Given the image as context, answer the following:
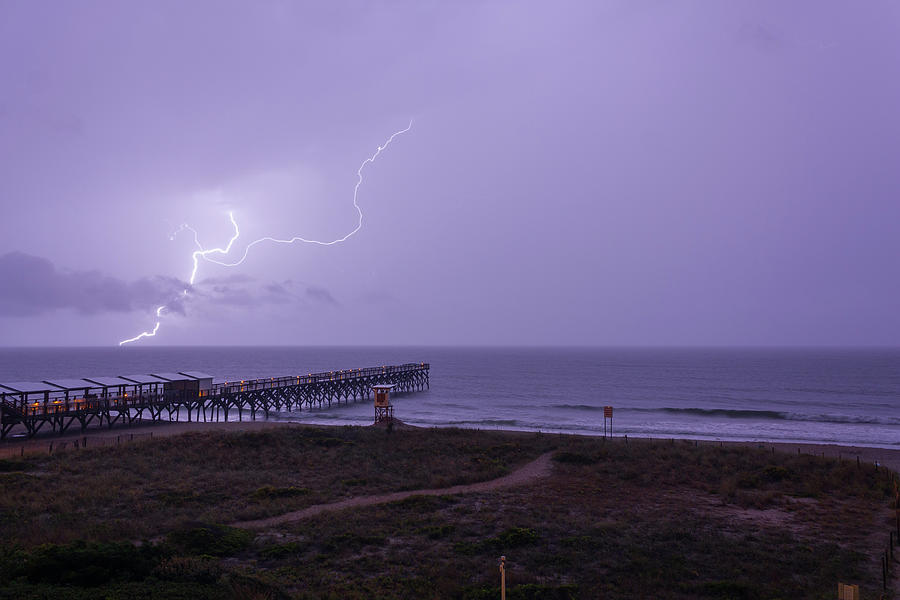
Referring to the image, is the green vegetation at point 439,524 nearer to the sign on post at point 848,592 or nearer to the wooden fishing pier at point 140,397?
the sign on post at point 848,592

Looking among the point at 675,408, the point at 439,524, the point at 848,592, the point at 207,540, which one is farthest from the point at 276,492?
the point at 675,408

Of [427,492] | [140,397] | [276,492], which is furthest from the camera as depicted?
[140,397]

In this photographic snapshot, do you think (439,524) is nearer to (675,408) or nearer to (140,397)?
(140,397)

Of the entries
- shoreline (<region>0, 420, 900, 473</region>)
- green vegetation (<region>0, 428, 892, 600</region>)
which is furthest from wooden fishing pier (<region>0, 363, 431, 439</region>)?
green vegetation (<region>0, 428, 892, 600</region>)

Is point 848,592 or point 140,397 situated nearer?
point 848,592

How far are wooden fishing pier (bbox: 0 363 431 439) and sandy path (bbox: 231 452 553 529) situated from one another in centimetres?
2663

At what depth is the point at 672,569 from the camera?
13.5 meters

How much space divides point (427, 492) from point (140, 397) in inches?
1230

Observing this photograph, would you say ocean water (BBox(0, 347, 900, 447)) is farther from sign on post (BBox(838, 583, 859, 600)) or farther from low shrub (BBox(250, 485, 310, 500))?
sign on post (BBox(838, 583, 859, 600))

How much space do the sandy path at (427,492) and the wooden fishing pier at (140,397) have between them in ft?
87.4

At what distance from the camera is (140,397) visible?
43344mm

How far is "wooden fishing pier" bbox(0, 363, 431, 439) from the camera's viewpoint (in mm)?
35938

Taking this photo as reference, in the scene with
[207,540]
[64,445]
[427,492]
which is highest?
[207,540]

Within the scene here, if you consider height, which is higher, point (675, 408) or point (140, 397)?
point (140, 397)
